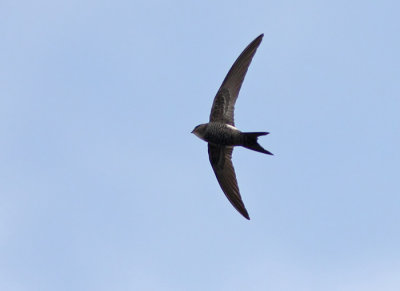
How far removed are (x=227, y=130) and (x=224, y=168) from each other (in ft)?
5.38

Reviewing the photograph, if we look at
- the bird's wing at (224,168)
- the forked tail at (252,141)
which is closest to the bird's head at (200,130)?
the bird's wing at (224,168)

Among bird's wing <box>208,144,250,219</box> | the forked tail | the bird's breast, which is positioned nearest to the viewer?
the forked tail

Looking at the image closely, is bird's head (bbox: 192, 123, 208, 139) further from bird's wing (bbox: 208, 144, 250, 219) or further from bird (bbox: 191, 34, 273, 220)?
bird's wing (bbox: 208, 144, 250, 219)

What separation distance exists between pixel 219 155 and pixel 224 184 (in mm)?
780

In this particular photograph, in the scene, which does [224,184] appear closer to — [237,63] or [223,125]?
[223,125]

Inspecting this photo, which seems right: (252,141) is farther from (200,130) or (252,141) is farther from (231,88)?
(231,88)

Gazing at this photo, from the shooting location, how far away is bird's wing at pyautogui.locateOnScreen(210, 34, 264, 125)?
17.3 meters

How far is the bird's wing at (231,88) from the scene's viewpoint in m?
17.3

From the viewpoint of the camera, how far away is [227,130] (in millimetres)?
16672

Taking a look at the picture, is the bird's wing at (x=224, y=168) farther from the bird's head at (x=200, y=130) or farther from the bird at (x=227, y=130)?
the bird's head at (x=200, y=130)

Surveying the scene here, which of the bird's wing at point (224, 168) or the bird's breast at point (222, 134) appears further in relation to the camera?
the bird's wing at point (224, 168)

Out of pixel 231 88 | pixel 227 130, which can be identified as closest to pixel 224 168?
pixel 227 130

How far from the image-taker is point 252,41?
57.4 feet

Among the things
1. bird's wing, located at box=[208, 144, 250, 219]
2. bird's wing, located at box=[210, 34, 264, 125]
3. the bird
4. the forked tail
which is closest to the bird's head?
the bird
